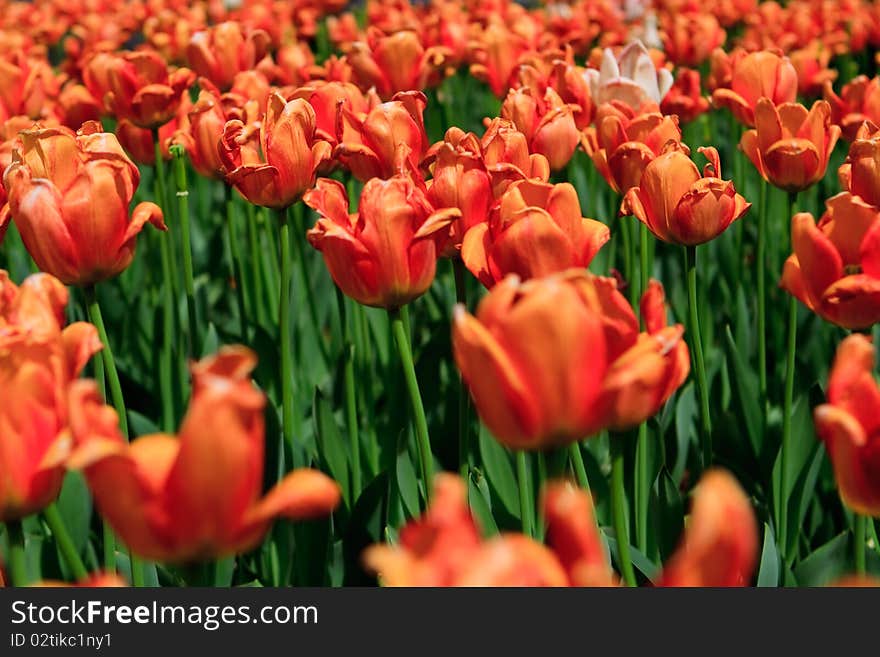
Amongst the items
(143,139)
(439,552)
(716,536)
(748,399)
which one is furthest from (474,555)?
(143,139)

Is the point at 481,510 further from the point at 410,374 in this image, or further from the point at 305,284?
the point at 305,284

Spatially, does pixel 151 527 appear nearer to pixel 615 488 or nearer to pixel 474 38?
pixel 615 488

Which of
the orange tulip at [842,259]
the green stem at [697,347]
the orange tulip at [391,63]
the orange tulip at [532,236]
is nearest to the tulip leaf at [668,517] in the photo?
the green stem at [697,347]

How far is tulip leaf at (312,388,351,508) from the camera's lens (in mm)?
2232

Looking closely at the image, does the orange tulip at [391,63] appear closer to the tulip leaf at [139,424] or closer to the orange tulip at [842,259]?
the tulip leaf at [139,424]

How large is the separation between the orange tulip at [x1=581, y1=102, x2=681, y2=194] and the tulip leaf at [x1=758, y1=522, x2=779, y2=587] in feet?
2.37

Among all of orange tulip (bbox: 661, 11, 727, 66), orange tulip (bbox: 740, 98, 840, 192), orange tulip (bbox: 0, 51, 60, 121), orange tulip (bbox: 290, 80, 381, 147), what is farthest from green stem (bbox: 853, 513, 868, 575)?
orange tulip (bbox: 661, 11, 727, 66)

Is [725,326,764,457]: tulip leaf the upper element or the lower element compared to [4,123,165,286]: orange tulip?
lower

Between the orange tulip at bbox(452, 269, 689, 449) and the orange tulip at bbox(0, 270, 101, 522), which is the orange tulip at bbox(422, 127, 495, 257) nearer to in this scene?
the orange tulip at bbox(452, 269, 689, 449)

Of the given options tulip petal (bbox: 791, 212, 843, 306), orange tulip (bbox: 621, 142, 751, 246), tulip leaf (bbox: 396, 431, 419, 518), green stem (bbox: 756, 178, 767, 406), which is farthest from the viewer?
green stem (bbox: 756, 178, 767, 406)

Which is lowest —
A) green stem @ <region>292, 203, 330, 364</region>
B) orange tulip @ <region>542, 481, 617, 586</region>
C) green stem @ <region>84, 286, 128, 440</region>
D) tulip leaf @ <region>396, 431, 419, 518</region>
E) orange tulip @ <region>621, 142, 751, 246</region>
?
green stem @ <region>292, 203, 330, 364</region>

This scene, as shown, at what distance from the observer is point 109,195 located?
5.57 feet

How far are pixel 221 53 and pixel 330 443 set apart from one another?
161cm

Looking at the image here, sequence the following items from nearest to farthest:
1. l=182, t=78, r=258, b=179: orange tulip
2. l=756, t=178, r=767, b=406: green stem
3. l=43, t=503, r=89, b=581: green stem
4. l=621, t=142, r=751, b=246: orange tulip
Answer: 1. l=43, t=503, r=89, b=581: green stem
2. l=621, t=142, r=751, b=246: orange tulip
3. l=182, t=78, r=258, b=179: orange tulip
4. l=756, t=178, r=767, b=406: green stem
